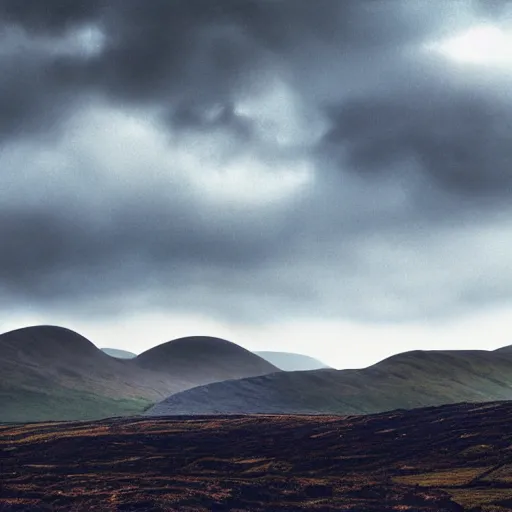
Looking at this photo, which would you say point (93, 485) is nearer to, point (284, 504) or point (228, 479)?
point (228, 479)

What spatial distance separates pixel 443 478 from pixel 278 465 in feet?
106

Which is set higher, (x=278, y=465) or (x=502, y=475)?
(x=278, y=465)

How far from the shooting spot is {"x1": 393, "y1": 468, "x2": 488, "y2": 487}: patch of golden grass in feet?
358

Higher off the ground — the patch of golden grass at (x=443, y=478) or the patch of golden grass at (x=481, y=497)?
the patch of golden grass at (x=443, y=478)

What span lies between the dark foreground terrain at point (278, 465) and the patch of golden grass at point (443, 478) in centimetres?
15

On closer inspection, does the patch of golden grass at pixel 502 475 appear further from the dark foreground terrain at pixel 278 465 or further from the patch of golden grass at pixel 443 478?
the patch of golden grass at pixel 443 478

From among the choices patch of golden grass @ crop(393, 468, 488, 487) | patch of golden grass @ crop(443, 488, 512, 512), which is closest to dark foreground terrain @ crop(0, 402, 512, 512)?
patch of golden grass @ crop(393, 468, 488, 487)

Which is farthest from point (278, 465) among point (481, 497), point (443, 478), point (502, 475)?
point (481, 497)

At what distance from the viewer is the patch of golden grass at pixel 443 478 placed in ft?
358

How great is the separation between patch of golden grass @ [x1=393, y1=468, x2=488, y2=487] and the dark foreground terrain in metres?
0.15

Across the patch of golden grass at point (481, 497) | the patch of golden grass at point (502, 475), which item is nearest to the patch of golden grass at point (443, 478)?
the patch of golden grass at point (502, 475)

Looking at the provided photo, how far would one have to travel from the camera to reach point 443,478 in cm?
11288

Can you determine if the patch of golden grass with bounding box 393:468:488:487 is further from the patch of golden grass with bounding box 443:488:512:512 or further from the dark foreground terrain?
the patch of golden grass with bounding box 443:488:512:512

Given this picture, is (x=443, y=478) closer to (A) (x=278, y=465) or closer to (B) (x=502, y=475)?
(B) (x=502, y=475)
